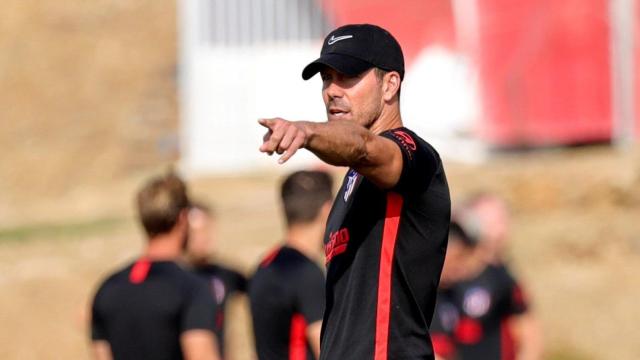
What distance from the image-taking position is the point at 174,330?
6816 millimetres

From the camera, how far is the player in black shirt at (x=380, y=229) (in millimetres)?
4785

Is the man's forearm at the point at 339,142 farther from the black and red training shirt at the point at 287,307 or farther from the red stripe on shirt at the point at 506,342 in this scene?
the red stripe on shirt at the point at 506,342

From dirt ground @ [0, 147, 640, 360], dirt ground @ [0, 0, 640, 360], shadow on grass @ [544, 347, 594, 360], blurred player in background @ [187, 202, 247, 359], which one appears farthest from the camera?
dirt ground @ [0, 0, 640, 360]

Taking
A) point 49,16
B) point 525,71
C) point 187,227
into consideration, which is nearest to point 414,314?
point 187,227

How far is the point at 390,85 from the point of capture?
4949mm

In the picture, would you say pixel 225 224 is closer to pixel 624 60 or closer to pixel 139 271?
pixel 624 60

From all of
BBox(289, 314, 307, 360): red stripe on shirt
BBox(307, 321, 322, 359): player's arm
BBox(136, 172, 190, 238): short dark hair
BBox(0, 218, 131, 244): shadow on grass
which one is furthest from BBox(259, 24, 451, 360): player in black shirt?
BBox(0, 218, 131, 244): shadow on grass

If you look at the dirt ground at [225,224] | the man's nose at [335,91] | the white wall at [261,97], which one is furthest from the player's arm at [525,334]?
the white wall at [261,97]

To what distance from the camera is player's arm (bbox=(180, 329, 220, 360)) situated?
6.70 meters

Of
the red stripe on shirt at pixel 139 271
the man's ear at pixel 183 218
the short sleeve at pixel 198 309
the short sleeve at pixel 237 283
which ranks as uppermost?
the man's ear at pixel 183 218

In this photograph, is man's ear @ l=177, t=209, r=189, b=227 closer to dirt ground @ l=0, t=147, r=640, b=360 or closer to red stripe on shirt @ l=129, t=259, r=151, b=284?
red stripe on shirt @ l=129, t=259, r=151, b=284

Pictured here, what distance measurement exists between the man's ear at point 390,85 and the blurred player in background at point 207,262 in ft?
13.6

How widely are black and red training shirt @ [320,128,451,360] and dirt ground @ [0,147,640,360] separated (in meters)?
9.91

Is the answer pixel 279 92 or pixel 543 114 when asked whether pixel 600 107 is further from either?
pixel 279 92
